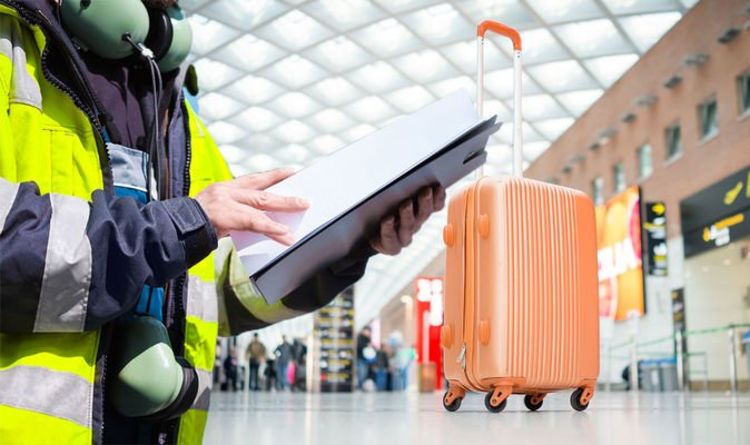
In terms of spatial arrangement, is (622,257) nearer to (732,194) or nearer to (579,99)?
(732,194)

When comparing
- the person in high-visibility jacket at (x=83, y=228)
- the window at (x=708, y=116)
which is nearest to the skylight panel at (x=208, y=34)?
the window at (x=708, y=116)

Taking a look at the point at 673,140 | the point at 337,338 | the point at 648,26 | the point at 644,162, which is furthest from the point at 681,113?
the point at 337,338

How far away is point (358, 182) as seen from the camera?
1.41 m

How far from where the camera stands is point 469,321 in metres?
2.08

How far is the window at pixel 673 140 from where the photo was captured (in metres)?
20.4

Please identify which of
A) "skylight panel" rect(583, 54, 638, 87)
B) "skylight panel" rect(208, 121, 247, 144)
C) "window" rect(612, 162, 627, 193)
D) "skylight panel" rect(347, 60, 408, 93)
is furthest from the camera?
"skylight panel" rect(208, 121, 247, 144)

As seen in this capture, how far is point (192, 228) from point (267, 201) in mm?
130

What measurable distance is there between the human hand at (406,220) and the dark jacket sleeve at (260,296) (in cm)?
8

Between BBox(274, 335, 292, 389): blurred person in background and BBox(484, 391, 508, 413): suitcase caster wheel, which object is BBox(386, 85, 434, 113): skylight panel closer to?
BBox(274, 335, 292, 389): blurred person in background

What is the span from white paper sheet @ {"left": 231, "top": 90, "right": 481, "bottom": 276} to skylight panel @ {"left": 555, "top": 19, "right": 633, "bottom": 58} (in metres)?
20.9

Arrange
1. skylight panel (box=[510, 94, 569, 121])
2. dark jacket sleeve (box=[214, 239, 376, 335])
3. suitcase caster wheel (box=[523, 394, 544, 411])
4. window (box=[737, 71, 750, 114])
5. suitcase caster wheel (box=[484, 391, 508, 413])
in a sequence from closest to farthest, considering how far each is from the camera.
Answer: dark jacket sleeve (box=[214, 239, 376, 335]) < suitcase caster wheel (box=[484, 391, 508, 413]) < suitcase caster wheel (box=[523, 394, 544, 411]) < window (box=[737, 71, 750, 114]) < skylight panel (box=[510, 94, 569, 121])

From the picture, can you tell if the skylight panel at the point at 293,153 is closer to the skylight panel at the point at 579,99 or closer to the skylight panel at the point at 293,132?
the skylight panel at the point at 293,132

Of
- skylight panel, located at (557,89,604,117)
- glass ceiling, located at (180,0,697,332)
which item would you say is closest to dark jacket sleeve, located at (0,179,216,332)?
glass ceiling, located at (180,0,697,332)

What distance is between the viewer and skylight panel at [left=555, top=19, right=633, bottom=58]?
69.8 feet
